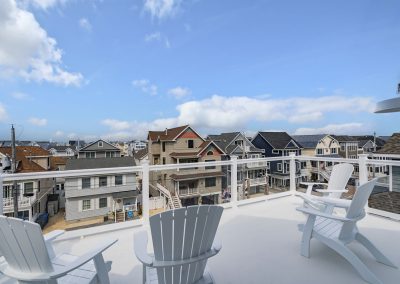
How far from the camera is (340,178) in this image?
3562 mm

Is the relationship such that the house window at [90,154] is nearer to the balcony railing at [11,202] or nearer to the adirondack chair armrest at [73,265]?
the balcony railing at [11,202]

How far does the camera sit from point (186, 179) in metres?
14.7

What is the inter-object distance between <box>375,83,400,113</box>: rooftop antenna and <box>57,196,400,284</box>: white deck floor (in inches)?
64.8

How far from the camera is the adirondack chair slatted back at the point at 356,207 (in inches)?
90.4

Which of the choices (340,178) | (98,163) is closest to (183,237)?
(340,178)

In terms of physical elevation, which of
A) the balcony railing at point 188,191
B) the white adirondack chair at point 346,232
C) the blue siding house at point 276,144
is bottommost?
the balcony railing at point 188,191

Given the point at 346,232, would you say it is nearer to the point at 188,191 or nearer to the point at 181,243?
the point at 181,243

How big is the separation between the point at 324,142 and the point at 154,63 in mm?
20072

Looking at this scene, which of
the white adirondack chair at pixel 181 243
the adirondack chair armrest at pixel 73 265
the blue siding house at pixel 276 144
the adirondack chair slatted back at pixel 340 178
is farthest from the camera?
the blue siding house at pixel 276 144

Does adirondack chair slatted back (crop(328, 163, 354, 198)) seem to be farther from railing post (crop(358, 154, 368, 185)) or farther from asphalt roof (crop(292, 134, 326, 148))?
asphalt roof (crop(292, 134, 326, 148))

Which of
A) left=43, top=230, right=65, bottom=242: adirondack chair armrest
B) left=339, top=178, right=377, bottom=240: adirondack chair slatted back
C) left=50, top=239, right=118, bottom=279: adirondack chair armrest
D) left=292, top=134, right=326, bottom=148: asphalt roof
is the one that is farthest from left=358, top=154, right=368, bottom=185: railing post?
left=292, top=134, right=326, bottom=148: asphalt roof

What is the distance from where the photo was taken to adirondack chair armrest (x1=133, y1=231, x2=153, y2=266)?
1520mm

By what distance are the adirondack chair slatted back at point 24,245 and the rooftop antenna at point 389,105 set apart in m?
2.49

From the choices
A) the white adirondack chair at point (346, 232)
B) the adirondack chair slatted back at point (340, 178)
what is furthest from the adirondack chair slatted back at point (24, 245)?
the adirondack chair slatted back at point (340, 178)
